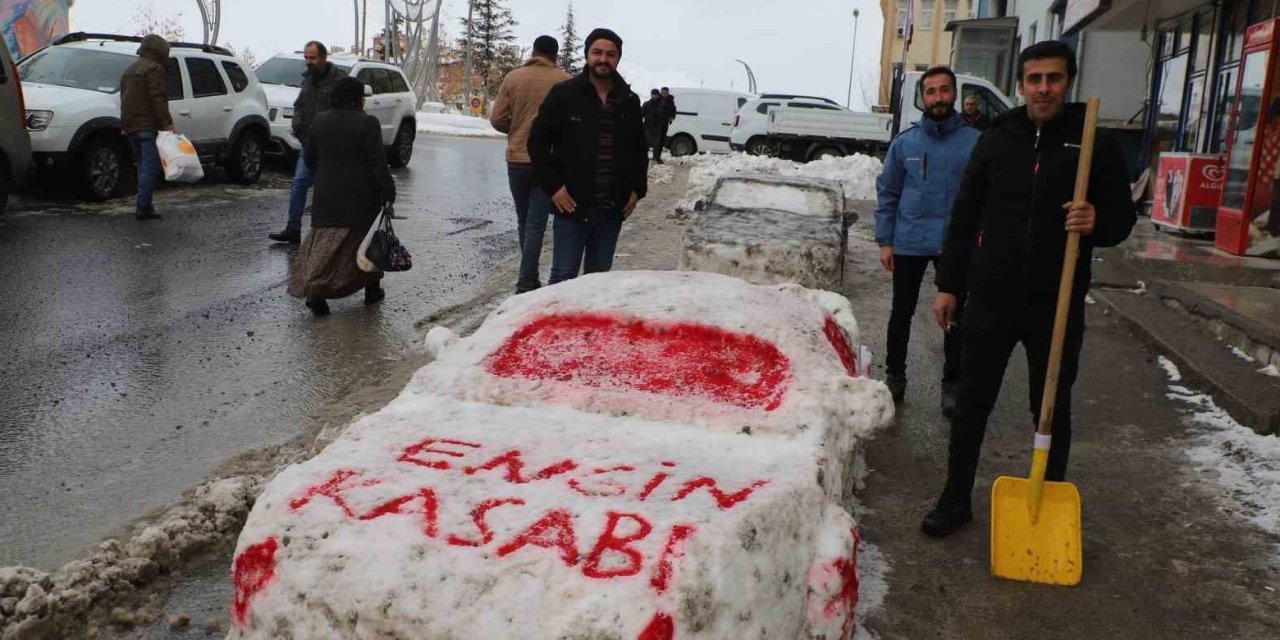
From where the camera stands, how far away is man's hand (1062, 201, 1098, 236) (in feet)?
11.5

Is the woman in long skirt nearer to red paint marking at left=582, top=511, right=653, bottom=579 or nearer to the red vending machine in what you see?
red paint marking at left=582, top=511, right=653, bottom=579

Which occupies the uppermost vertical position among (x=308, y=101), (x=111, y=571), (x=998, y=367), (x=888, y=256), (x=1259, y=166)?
(x=308, y=101)

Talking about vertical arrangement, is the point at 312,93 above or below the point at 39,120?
above

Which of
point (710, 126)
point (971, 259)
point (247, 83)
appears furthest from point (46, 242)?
point (710, 126)

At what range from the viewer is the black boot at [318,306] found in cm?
728

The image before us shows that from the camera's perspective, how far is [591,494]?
2.39m

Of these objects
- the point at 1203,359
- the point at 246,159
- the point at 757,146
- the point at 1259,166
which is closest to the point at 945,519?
the point at 1203,359

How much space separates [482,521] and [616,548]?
0.32 m

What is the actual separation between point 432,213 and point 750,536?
1151 centimetres

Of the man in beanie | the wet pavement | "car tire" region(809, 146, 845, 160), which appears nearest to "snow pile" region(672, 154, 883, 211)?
"car tire" region(809, 146, 845, 160)

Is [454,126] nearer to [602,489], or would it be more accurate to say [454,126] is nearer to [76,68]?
[76,68]

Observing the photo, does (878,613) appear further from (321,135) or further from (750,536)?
(321,135)

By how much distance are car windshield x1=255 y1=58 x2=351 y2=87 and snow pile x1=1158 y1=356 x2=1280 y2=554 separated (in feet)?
50.1

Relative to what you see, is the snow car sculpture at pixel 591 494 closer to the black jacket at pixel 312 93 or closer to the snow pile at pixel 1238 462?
the snow pile at pixel 1238 462
